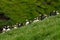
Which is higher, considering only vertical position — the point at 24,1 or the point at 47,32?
the point at 47,32

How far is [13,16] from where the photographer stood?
28.8 m

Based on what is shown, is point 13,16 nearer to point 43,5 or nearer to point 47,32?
point 43,5

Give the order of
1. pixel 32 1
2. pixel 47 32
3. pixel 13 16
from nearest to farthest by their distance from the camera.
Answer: pixel 47 32 < pixel 13 16 < pixel 32 1

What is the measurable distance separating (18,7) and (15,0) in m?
1.11

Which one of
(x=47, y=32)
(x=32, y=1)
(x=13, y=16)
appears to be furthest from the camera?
(x=32, y=1)

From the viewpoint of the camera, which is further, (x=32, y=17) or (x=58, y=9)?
(x=58, y=9)

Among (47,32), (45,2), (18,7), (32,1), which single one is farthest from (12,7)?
(47,32)

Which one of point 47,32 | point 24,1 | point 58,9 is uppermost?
point 47,32

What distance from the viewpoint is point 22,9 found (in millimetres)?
29922

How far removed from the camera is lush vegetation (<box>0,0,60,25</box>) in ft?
95.3

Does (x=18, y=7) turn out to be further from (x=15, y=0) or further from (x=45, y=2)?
(x=45, y=2)

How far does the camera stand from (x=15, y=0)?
30.3 m

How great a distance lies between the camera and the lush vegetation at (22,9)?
29047mm

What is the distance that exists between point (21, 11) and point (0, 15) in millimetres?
3051
